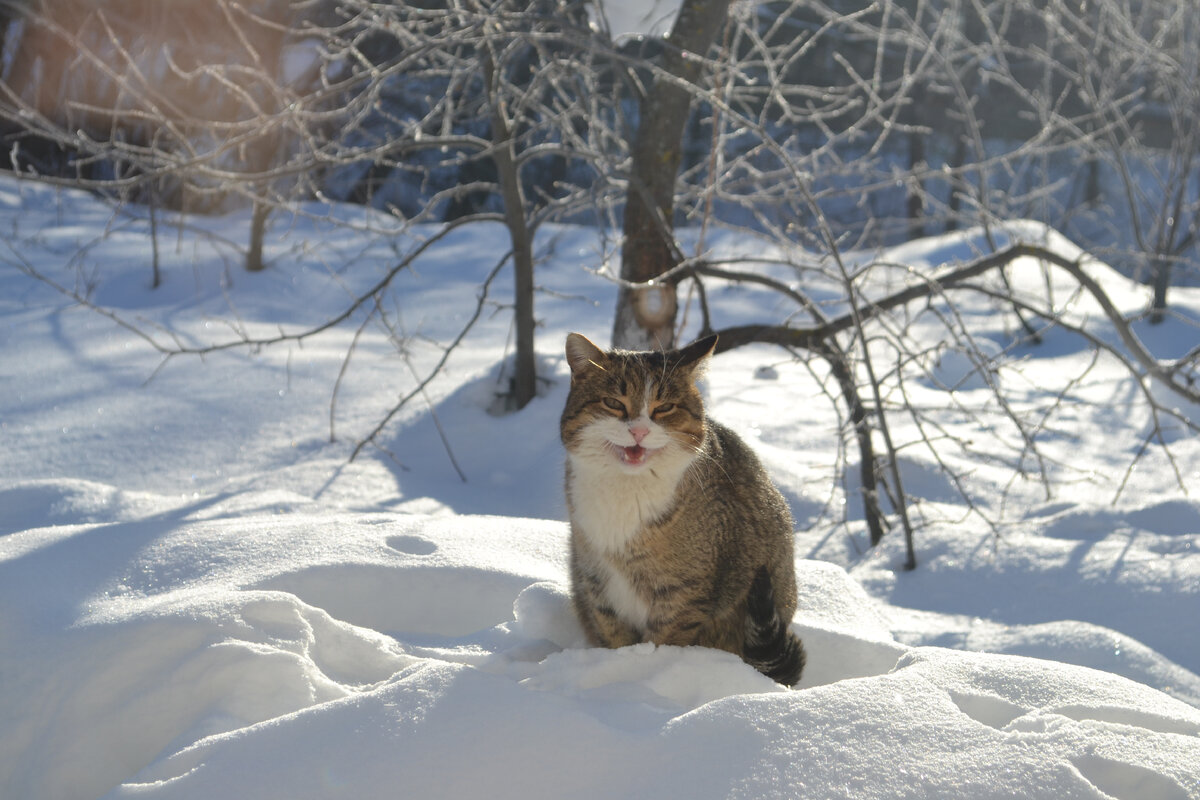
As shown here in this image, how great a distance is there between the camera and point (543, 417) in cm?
506

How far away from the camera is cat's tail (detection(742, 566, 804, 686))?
80.8 inches

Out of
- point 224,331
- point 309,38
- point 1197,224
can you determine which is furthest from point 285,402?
point 1197,224

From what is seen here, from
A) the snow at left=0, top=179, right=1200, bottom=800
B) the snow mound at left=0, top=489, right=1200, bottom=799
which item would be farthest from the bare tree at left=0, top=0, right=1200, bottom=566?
the snow mound at left=0, top=489, right=1200, bottom=799

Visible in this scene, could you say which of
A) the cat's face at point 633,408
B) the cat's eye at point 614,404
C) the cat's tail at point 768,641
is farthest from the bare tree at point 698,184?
the cat's tail at point 768,641

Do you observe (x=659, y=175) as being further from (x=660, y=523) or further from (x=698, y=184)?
(x=660, y=523)

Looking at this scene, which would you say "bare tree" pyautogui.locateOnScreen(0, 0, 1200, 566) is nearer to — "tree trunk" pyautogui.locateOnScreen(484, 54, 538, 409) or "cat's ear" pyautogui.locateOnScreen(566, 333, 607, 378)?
"tree trunk" pyautogui.locateOnScreen(484, 54, 538, 409)

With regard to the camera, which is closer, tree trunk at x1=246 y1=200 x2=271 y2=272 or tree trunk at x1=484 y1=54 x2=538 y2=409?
tree trunk at x1=484 y1=54 x2=538 y2=409

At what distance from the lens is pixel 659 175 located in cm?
460

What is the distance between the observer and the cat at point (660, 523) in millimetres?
2139

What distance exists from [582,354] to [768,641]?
2.76 feet

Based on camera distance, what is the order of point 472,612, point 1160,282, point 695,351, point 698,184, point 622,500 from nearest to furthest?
1. point 622,500
2. point 695,351
3. point 472,612
4. point 698,184
5. point 1160,282

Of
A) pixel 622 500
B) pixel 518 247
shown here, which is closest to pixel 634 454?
pixel 622 500

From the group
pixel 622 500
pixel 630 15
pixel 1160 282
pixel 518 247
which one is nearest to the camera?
pixel 622 500

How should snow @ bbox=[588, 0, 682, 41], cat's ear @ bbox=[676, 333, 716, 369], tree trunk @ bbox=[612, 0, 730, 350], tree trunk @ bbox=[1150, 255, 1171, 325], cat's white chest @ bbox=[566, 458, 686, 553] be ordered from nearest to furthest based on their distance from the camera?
cat's white chest @ bbox=[566, 458, 686, 553]
cat's ear @ bbox=[676, 333, 716, 369]
snow @ bbox=[588, 0, 682, 41]
tree trunk @ bbox=[612, 0, 730, 350]
tree trunk @ bbox=[1150, 255, 1171, 325]
